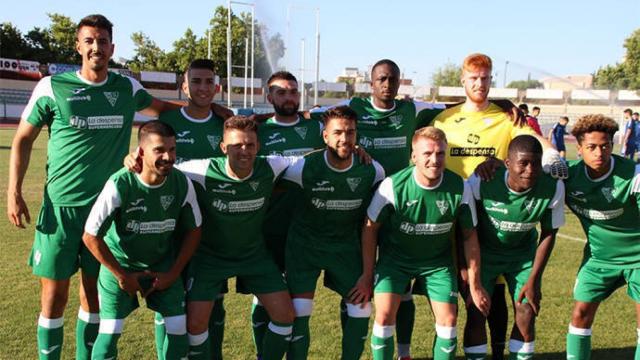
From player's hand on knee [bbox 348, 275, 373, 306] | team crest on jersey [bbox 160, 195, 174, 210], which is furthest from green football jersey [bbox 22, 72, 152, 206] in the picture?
player's hand on knee [bbox 348, 275, 373, 306]

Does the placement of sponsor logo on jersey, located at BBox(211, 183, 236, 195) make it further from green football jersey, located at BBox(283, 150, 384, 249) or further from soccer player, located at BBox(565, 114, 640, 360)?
soccer player, located at BBox(565, 114, 640, 360)

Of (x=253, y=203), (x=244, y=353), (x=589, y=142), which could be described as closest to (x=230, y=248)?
(x=253, y=203)

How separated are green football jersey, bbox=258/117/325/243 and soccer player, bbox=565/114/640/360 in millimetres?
1931

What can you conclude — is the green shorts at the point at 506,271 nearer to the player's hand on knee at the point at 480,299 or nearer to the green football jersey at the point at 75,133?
the player's hand on knee at the point at 480,299

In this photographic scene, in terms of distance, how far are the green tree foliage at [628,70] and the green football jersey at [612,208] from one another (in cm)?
6391

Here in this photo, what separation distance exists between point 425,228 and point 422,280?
39cm

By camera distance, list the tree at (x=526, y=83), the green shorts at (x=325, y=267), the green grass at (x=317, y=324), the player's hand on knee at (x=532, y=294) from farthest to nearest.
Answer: the tree at (x=526, y=83)
the green grass at (x=317, y=324)
the green shorts at (x=325, y=267)
the player's hand on knee at (x=532, y=294)

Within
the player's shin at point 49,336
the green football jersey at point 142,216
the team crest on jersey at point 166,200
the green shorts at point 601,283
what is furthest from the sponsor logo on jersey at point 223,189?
the green shorts at point 601,283

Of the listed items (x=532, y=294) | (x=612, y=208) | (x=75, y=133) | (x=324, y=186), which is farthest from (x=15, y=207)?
(x=612, y=208)

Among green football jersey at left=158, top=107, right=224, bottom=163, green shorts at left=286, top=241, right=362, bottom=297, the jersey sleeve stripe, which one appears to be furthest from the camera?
green football jersey at left=158, top=107, right=224, bottom=163

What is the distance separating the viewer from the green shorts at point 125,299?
3523 mm

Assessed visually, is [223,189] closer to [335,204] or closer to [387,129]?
[335,204]

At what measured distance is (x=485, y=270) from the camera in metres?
3.92

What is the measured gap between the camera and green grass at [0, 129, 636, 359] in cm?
445
